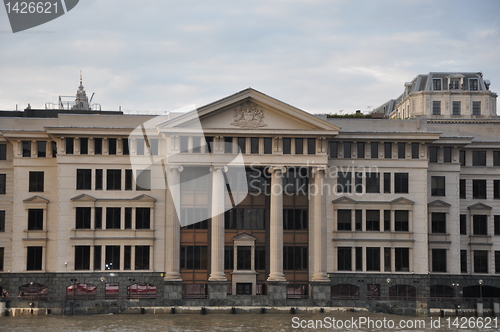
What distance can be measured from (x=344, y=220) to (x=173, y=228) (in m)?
19.6

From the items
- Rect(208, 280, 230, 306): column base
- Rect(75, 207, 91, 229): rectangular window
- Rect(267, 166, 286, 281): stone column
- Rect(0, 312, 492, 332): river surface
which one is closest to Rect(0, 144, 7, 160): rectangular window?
Rect(75, 207, 91, 229): rectangular window

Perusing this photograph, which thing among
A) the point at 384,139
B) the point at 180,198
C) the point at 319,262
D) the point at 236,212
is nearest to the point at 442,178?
the point at 384,139

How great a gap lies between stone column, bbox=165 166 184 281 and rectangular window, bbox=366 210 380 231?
2164cm

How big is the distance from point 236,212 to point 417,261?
70.1ft

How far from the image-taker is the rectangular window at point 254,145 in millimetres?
85938

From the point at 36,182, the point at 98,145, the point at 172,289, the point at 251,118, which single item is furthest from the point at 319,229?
the point at 36,182

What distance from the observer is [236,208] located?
8831 centimetres

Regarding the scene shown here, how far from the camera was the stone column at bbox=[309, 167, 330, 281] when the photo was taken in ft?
280

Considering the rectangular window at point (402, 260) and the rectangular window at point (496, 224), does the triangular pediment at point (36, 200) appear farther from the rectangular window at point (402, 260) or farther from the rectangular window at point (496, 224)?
the rectangular window at point (496, 224)

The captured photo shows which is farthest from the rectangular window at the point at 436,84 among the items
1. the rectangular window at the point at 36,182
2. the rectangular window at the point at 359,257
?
the rectangular window at the point at 36,182

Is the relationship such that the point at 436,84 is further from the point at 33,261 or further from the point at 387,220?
the point at 33,261

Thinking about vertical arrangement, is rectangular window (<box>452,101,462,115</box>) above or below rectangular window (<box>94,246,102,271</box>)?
above

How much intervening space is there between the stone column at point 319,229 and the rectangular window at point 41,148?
3059 cm

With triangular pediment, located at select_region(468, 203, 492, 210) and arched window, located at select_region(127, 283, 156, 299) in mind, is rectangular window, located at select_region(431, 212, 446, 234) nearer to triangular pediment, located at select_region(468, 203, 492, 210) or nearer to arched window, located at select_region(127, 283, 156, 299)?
triangular pediment, located at select_region(468, 203, 492, 210)
